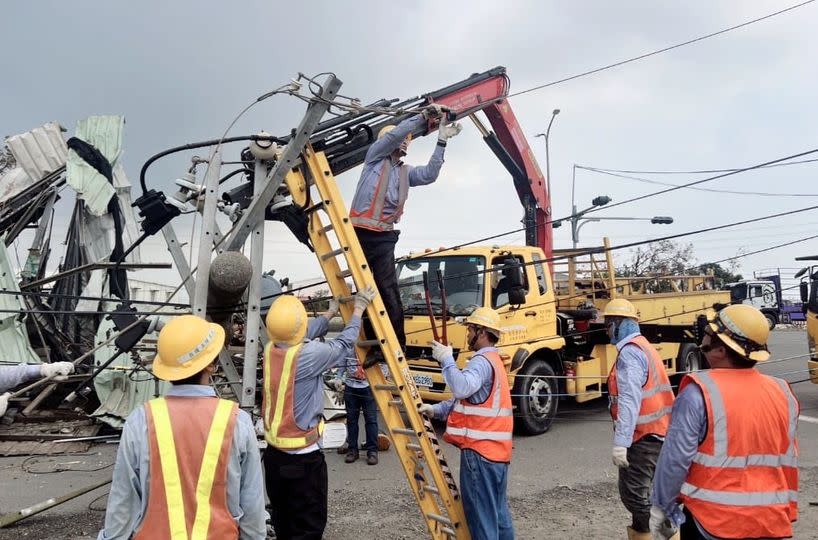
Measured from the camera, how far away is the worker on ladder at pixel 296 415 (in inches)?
146

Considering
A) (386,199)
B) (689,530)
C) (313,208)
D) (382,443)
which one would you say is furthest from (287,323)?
(382,443)

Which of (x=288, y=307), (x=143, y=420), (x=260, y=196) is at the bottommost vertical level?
(x=143, y=420)

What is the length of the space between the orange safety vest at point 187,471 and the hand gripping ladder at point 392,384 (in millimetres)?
1887

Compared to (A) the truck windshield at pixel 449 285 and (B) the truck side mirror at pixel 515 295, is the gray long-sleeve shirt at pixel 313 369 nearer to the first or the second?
(B) the truck side mirror at pixel 515 295

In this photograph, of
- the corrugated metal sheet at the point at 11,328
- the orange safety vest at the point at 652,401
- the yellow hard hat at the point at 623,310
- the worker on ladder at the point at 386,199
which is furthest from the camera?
the corrugated metal sheet at the point at 11,328

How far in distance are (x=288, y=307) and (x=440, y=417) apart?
135 centimetres

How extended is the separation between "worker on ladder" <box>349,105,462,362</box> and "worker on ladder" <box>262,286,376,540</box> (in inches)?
19.3

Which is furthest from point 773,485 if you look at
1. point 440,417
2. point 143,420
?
point 143,420

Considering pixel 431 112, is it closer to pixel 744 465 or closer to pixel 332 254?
pixel 332 254

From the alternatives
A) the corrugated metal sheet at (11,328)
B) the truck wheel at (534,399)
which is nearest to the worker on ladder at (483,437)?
the truck wheel at (534,399)

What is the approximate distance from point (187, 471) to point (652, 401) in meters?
3.32

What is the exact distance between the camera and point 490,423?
Result: 3.74 meters

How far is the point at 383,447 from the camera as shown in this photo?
7.39 m

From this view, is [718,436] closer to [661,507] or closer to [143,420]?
[661,507]
